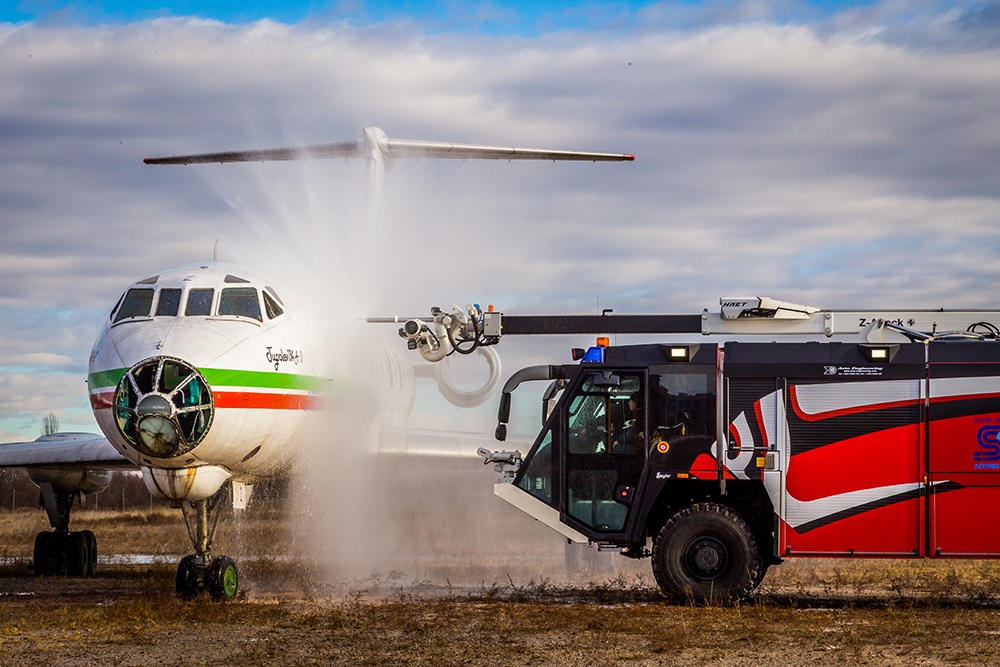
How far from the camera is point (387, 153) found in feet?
73.0

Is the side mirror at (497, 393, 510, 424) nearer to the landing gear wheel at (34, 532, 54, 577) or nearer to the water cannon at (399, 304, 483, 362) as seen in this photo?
the water cannon at (399, 304, 483, 362)

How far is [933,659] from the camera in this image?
26.5ft

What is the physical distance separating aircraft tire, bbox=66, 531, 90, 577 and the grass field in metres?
1.65

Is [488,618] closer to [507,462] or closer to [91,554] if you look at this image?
[507,462]

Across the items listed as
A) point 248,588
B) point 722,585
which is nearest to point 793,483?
point 722,585

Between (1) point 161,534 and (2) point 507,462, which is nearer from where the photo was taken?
(2) point 507,462

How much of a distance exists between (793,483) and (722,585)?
4.41 ft

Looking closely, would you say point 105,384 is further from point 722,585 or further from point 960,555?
point 960,555

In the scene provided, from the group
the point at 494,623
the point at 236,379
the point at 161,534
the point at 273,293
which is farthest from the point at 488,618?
the point at 161,534

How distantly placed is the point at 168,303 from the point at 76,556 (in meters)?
7.38

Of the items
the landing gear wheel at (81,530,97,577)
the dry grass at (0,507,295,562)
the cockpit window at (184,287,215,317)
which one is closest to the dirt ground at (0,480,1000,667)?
the landing gear wheel at (81,530,97,577)

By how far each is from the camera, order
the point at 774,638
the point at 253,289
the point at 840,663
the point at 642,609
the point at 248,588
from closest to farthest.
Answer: the point at 840,663, the point at 774,638, the point at 642,609, the point at 253,289, the point at 248,588

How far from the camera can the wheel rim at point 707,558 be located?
37.2ft

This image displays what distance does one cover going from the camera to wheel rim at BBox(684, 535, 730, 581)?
37.2ft
